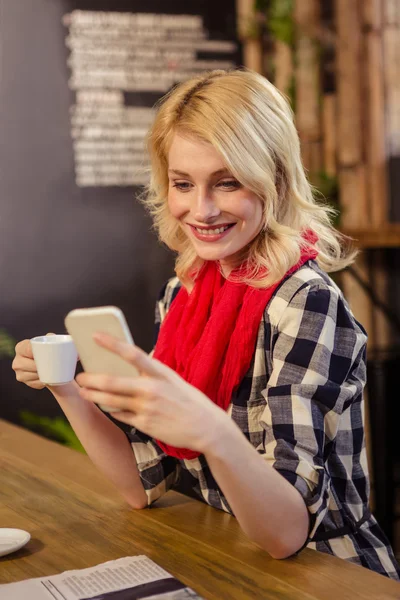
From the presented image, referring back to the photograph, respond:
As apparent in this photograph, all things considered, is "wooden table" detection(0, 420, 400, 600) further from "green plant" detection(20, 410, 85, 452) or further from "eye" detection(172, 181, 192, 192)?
"green plant" detection(20, 410, 85, 452)

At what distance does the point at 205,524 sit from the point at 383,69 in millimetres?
3046

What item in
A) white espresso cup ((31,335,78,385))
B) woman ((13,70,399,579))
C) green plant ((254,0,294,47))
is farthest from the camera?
green plant ((254,0,294,47))

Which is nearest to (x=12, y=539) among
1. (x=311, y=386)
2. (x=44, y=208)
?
(x=311, y=386)

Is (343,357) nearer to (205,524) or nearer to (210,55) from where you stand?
(205,524)

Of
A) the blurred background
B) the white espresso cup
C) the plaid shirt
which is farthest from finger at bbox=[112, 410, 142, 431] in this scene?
the blurred background

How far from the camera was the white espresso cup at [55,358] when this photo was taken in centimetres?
134

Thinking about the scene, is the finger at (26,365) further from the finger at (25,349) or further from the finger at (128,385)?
the finger at (128,385)

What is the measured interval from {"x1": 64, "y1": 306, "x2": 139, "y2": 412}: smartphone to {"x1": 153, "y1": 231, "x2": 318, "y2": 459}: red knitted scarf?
21.7 inches

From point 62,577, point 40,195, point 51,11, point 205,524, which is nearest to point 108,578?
point 62,577

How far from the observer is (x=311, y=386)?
1.45 meters

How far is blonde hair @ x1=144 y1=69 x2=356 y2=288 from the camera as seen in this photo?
1569mm

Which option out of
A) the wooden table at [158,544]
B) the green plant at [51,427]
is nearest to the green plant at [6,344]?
the green plant at [51,427]

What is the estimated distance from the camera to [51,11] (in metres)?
4.09

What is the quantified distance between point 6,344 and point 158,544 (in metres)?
2.79
